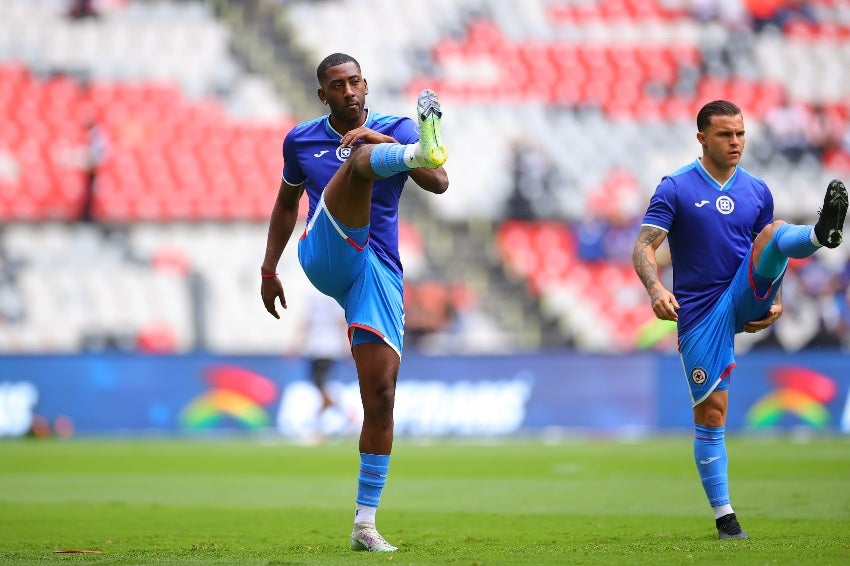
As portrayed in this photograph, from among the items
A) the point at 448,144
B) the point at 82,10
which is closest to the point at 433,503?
the point at 448,144

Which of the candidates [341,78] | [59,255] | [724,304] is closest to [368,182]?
[341,78]

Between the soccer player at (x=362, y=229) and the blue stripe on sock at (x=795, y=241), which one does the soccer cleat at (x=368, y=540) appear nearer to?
the soccer player at (x=362, y=229)

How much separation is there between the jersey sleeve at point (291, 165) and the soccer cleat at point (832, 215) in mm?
2577

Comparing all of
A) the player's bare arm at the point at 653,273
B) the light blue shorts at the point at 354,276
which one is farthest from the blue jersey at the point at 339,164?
the player's bare arm at the point at 653,273

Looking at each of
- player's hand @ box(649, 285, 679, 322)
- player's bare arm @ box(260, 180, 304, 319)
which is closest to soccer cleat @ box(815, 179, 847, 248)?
player's hand @ box(649, 285, 679, 322)

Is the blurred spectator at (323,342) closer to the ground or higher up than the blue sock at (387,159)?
closer to the ground

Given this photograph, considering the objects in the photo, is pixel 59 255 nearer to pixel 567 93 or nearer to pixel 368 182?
pixel 567 93

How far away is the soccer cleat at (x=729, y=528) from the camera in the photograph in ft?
22.1

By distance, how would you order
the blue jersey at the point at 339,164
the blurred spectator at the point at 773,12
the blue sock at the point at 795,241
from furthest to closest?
the blurred spectator at the point at 773,12
the blue jersey at the point at 339,164
the blue sock at the point at 795,241

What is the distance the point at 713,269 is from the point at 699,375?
22.6 inches

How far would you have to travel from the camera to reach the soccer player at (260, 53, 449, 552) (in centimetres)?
632

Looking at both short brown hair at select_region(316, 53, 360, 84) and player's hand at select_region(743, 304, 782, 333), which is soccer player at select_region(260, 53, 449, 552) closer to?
short brown hair at select_region(316, 53, 360, 84)

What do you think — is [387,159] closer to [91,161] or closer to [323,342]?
[323,342]

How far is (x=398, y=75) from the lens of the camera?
78.6ft
